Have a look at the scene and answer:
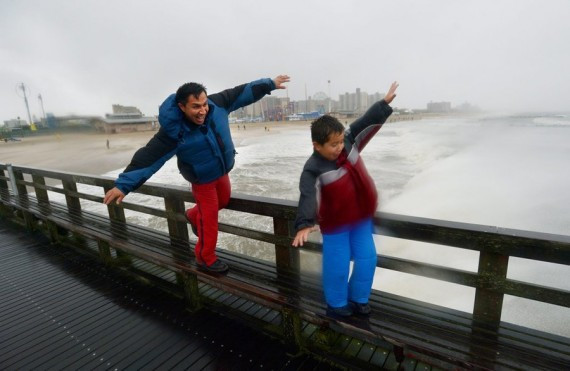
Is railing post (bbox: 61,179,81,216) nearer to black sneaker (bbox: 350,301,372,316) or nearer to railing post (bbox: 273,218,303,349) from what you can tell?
railing post (bbox: 273,218,303,349)

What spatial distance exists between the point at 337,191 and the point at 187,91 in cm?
128

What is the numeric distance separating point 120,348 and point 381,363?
2048 millimetres

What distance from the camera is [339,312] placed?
2158mm

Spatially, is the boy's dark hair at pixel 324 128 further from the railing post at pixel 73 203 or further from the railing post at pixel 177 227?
the railing post at pixel 73 203

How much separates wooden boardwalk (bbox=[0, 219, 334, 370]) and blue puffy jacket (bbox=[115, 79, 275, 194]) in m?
1.29

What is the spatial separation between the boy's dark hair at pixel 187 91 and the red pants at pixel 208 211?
0.73 meters

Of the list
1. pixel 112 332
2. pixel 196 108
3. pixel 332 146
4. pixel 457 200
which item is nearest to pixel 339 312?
pixel 332 146

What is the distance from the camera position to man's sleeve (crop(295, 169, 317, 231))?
6.34 feet

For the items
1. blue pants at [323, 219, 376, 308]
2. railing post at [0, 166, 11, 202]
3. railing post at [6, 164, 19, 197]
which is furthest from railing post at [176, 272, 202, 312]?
railing post at [6, 164, 19, 197]

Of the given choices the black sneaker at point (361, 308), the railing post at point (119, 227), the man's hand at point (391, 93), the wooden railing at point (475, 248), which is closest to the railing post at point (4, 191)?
the railing post at point (119, 227)

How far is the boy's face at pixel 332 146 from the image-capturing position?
6.48 feet

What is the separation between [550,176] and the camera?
540 inches

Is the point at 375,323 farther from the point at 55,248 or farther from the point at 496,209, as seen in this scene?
the point at 496,209

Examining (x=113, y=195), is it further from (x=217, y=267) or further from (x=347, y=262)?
(x=347, y=262)
